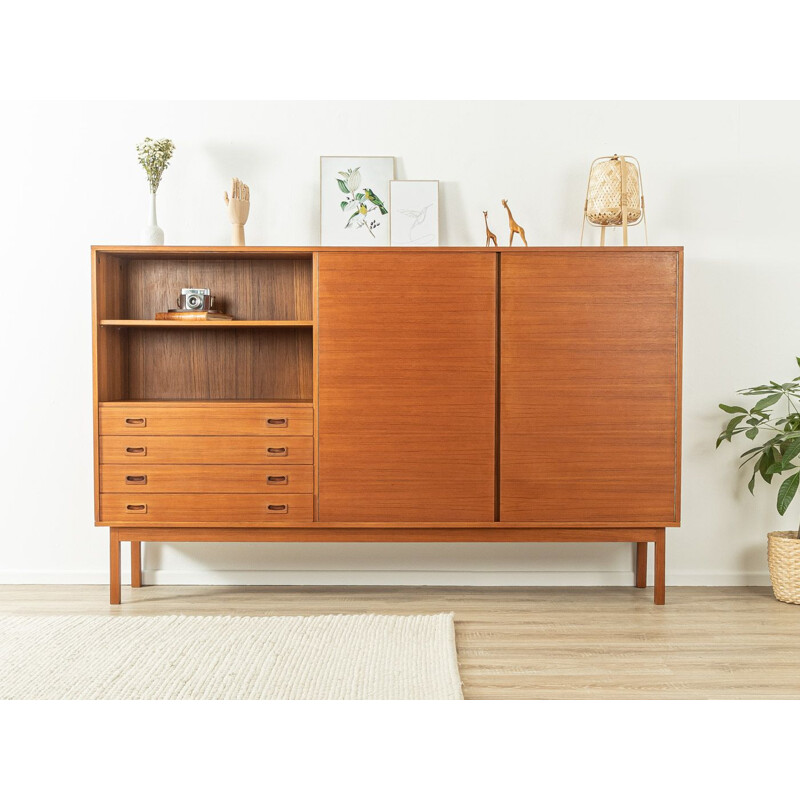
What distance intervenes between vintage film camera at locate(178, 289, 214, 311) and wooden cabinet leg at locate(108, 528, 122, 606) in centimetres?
99

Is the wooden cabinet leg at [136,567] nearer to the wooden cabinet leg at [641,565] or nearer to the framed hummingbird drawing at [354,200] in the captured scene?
the framed hummingbird drawing at [354,200]

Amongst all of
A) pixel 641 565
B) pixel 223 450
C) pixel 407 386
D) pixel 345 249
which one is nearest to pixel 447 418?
pixel 407 386

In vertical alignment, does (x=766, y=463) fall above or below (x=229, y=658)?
above

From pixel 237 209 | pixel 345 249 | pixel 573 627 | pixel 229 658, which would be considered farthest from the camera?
pixel 237 209

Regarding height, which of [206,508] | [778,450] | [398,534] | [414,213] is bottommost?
[398,534]

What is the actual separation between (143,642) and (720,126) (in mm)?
3242

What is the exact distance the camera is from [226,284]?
3539 millimetres

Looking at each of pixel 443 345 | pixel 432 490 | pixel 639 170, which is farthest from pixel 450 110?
pixel 432 490

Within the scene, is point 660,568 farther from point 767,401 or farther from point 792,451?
point 767,401

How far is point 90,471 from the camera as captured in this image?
3.58 metres

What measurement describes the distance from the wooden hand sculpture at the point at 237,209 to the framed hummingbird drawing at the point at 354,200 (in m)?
0.36

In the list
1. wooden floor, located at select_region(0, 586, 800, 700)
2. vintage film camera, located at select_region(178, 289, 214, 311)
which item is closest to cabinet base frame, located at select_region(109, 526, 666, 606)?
wooden floor, located at select_region(0, 586, 800, 700)

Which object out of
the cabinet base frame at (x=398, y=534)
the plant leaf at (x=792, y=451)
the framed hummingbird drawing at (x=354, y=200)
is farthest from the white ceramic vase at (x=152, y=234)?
the plant leaf at (x=792, y=451)

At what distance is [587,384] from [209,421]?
5.06 feet
